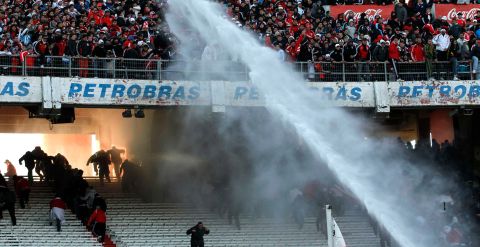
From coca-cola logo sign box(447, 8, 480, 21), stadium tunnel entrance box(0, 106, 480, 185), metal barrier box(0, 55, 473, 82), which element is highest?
coca-cola logo sign box(447, 8, 480, 21)

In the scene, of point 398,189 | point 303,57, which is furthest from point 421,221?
point 303,57

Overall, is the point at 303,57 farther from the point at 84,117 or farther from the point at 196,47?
the point at 84,117

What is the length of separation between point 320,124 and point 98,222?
653cm

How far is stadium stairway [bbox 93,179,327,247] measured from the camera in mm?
30891

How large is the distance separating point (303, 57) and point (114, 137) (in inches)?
377

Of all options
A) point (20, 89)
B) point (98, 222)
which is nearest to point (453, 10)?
point (98, 222)

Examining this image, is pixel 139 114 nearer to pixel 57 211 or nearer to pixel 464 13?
pixel 57 211

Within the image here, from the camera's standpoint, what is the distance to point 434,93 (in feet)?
107

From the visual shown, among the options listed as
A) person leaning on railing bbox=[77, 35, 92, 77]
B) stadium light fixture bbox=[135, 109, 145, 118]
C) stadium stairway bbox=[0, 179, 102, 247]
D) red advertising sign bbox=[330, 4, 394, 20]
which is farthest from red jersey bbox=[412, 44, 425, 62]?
stadium stairway bbox=[0, 179, 102, 247]

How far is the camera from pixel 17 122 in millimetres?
39156

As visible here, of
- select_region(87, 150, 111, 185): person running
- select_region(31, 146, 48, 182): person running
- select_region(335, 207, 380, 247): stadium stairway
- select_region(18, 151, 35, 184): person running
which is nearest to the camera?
select_region(335, 207, 380, 247): stadium stairway

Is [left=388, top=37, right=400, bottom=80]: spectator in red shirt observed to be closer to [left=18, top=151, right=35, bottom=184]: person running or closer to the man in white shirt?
the man in white shirt

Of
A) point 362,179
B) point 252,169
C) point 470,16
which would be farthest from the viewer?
point 470,16

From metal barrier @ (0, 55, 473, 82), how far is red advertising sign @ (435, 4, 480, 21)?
6.40 meters
